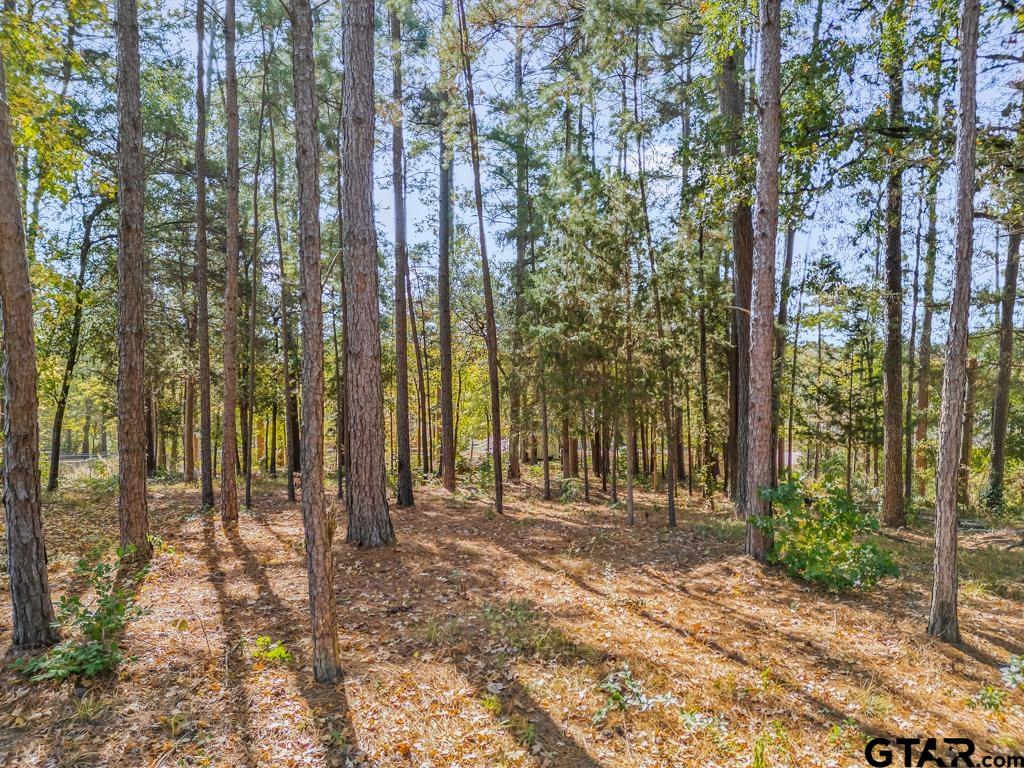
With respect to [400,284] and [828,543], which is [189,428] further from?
[828,543]

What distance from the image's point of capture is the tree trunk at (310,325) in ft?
12.6

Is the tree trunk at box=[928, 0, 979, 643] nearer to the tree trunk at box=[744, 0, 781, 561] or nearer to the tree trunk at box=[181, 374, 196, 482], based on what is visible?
the tree trunk at box=[744, 0, 781, 561]

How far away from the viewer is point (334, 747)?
352 cm

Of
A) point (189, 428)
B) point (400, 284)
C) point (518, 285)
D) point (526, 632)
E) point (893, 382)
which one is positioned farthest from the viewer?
point (518, 285)

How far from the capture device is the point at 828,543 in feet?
22.6

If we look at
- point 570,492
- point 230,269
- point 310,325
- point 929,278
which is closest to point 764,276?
point 310,325

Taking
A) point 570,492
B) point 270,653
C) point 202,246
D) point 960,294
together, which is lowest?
point 570,492

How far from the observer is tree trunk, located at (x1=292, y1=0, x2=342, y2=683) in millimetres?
3854

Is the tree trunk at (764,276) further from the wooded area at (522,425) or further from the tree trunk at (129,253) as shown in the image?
the tree trunk at (129,253)

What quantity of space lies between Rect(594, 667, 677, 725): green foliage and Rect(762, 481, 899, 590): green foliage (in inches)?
148

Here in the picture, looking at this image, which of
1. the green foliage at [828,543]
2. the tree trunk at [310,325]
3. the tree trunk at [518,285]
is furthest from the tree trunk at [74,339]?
the green foliage at [828,543]

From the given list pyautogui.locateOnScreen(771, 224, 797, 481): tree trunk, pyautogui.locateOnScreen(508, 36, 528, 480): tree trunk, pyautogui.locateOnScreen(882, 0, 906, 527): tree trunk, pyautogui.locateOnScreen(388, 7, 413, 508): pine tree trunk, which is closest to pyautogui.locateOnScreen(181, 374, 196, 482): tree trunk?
pyautogui.locateOnScreen(388, 7, 413, 508): pine tree trunk

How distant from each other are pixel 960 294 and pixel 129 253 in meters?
9.28

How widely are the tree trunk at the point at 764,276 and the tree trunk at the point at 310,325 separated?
5.87m
